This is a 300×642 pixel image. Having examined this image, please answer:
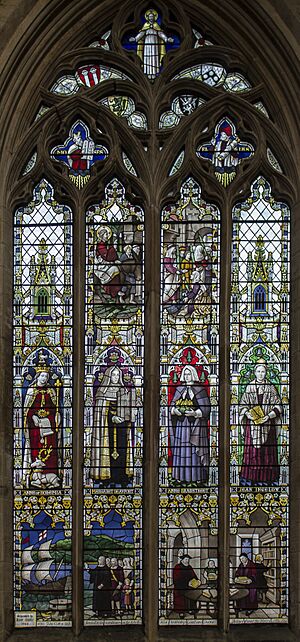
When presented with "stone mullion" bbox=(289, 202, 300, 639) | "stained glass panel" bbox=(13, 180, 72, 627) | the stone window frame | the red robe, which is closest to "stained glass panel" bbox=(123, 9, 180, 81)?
the stone window frame

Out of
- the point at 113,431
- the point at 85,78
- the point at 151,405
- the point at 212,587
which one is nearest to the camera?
the point at 212,587

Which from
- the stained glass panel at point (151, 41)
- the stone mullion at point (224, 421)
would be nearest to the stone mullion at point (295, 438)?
the stone mullion at point (224, 421)

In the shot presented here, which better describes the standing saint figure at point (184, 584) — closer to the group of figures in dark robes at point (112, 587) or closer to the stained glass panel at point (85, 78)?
the group of figures in dark robes at point (112, 587)

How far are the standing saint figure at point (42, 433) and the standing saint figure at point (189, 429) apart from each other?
39.0 inches

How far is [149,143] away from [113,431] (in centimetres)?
254

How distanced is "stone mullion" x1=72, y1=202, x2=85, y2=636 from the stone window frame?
1cm

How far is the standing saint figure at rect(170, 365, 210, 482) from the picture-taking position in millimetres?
Result: 10312

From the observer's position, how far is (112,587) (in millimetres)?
10188

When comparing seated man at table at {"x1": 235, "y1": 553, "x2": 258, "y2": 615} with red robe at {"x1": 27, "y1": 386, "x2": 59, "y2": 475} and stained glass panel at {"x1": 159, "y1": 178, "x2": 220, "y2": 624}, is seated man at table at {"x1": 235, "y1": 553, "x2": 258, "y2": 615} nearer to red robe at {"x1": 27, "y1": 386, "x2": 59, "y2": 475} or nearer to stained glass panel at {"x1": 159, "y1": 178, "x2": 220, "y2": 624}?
stained glass panel at {"x1": 159, "y1": 178, "x2": 220, "y2": 624}

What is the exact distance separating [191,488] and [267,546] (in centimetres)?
79

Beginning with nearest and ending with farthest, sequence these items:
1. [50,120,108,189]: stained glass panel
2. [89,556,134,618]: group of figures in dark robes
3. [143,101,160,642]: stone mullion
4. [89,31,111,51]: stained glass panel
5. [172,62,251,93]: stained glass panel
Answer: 1. [143,101,160,642]: stone mullion
2. [89,556,134,618]: group of figures in dark robes
3. [50,120,108,189]: stained glass panel
4. [172,62,251,93]: stained glass panel
5. [89,31,111,51]: stained glass panel

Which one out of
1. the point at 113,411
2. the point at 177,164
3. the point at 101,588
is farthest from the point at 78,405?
the point at 177,164

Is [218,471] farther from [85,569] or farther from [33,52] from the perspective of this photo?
[33,52]

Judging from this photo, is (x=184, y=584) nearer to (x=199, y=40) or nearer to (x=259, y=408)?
(x=259, y=408)
